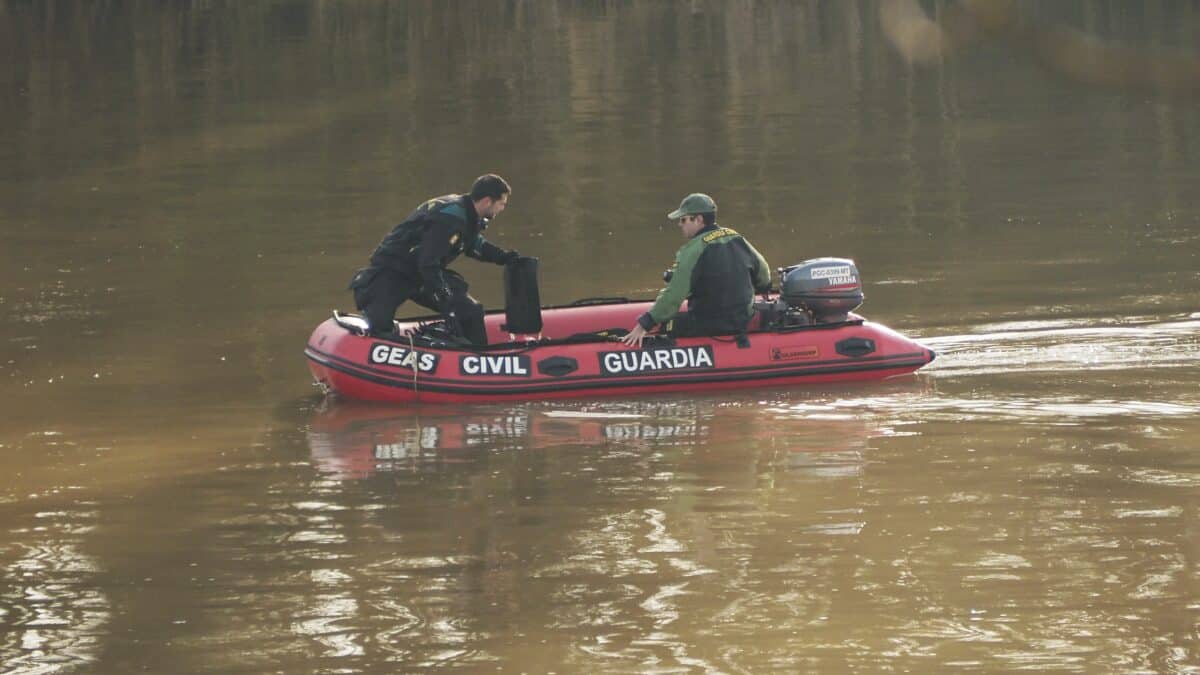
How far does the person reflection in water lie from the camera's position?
40.5 ft

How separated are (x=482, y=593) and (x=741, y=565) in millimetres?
1167

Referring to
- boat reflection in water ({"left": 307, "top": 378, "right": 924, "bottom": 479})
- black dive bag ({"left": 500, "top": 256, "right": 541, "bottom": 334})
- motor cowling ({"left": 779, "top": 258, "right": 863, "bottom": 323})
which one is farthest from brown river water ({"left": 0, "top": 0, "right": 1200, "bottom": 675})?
black dive bag ({"left": 500, "top": 256, "right": 541, "bottom": 334})

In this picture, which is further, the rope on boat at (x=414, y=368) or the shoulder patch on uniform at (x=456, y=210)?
the shoulder patch on uniform at (x=456, y=210)

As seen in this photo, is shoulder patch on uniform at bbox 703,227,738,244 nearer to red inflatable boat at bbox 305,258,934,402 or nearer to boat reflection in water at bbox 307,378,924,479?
red inflatable boat at bbox 305,258,934,402

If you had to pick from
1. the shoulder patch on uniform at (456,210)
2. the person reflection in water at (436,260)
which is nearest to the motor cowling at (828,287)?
→ the person reflection in water at (436,260)

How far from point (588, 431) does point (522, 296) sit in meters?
1.54

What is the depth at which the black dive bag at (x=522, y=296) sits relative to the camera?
41.6 feet

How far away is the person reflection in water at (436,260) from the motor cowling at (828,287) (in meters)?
1.90

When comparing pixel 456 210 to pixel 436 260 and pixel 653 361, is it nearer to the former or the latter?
pixel 436 260

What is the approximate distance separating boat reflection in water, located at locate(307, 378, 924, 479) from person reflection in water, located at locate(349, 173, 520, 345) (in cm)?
66

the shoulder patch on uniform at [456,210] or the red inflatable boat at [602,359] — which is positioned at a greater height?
the shoulder patch on uniform at [456,210]

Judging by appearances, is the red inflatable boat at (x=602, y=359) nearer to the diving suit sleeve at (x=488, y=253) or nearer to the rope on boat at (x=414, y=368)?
the rope on boat at (x=414, y=368)

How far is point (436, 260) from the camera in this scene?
40.4 feet

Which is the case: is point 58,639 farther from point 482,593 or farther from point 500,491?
point 500,491
